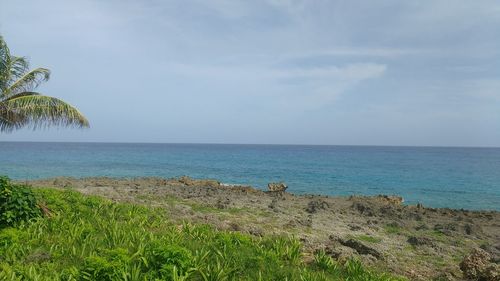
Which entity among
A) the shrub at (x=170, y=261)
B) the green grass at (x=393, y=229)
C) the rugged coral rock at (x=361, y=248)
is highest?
the shrub at (x=170, y=261)

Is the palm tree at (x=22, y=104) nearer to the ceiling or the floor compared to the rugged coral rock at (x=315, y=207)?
nearer to the ceiling

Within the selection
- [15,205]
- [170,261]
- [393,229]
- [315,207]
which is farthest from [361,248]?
[15,205]

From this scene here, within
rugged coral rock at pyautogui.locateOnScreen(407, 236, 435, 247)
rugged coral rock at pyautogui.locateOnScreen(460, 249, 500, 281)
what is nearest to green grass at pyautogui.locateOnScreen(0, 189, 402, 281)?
rugged coral rock at pyautogui.locateOnScreen(460, 249, 500, 281)

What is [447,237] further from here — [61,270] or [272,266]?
[61,270]

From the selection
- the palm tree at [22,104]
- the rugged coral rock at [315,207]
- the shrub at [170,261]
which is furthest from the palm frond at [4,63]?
the rugged coral rock at [315,207]

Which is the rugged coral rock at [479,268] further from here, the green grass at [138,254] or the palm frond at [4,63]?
the palm frond at [4,63]

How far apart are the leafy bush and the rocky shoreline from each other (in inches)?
167

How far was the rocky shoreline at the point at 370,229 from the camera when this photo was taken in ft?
31.0

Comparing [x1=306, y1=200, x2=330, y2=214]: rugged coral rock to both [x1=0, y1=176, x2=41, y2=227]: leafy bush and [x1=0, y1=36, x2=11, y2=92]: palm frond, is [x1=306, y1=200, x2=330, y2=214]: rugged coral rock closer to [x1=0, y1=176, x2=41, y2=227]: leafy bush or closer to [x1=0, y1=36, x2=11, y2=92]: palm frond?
[x1=0, y1=176, x2=41, y2=227]: leafy bush

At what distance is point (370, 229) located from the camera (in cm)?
1427

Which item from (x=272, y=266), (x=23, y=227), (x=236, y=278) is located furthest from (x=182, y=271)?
(x=23, y=227)

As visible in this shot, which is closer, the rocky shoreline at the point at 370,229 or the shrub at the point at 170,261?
the shrub at the point at 170,261

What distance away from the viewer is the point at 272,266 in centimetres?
739

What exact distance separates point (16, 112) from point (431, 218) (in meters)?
17.4
